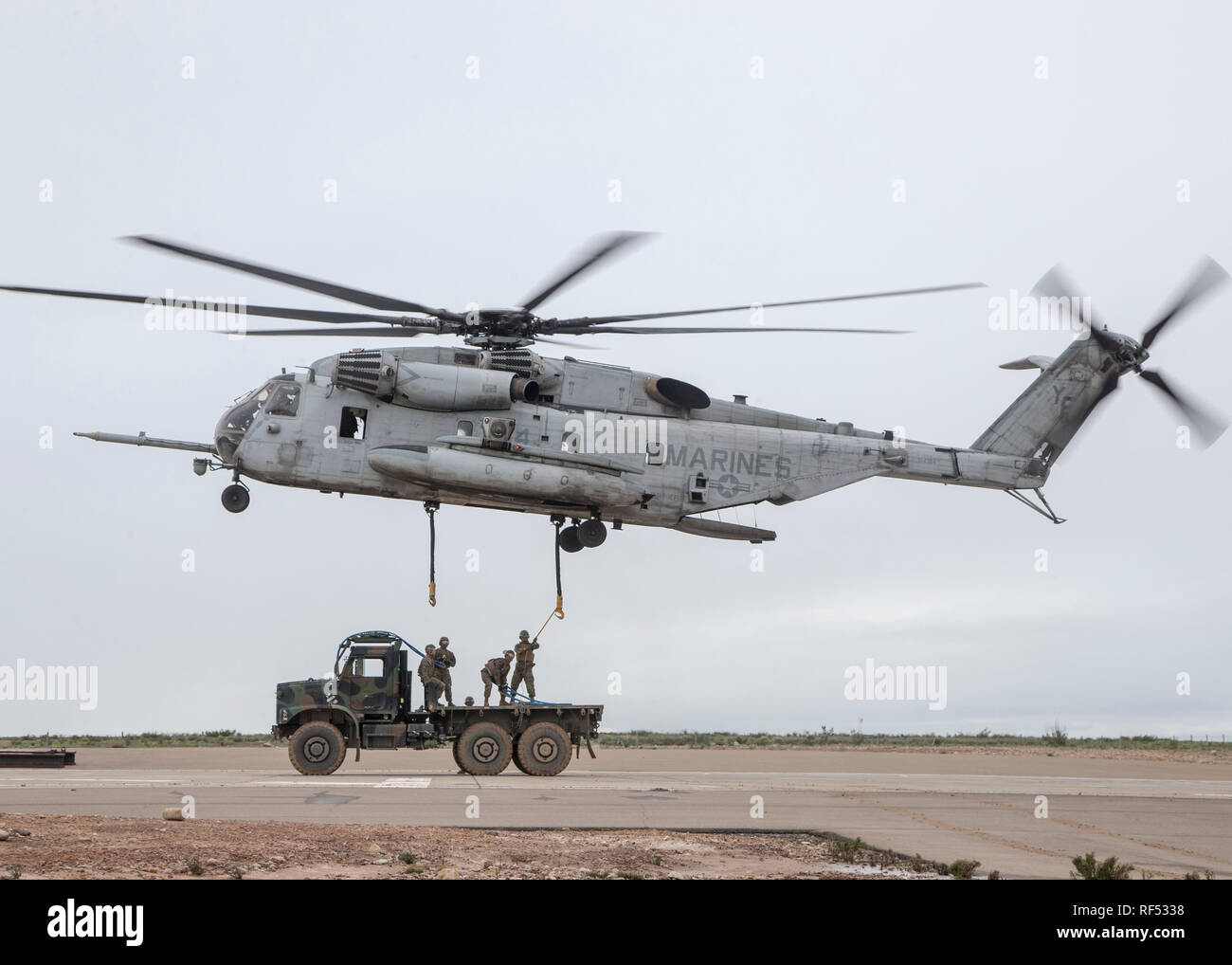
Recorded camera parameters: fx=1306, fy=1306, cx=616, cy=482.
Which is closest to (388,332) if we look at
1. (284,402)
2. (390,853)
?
(284,402)

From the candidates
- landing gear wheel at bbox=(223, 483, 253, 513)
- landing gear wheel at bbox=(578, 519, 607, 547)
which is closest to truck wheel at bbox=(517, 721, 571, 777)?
landing gear wheel at bbox=(578, 519, 607, 547)

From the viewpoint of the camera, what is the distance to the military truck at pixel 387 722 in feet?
61.5

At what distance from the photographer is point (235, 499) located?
20.9 m

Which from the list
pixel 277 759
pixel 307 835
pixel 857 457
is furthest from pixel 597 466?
pixel 307 835

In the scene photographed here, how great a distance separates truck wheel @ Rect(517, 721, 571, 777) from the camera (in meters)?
19.4

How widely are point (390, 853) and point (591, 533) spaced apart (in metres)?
11.9

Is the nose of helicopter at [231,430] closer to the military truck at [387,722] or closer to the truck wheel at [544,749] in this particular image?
the military truck at [387,722]

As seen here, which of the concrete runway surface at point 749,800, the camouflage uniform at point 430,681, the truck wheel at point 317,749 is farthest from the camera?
the camouflage uniform at point 430,681

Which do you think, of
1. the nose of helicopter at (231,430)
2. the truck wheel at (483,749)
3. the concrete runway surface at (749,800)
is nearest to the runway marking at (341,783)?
the concrete runway surface at (749,800)

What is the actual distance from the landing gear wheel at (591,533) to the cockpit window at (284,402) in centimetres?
506

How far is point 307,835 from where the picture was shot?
11188mm

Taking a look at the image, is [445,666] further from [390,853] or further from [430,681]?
[390,853]
